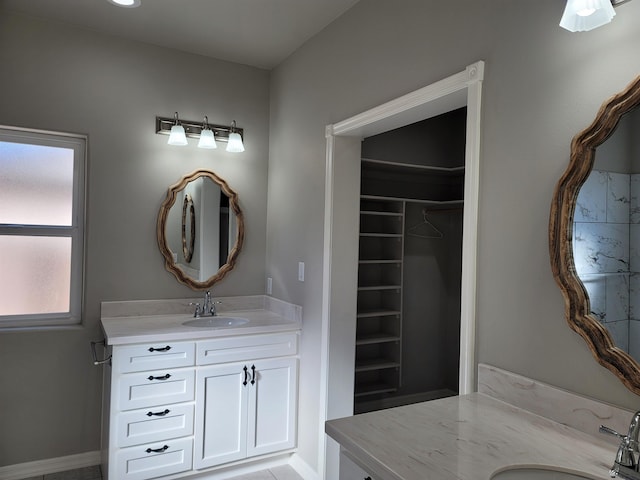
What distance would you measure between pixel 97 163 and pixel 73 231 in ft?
1.52

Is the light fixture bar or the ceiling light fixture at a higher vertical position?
the ceiling light fixture

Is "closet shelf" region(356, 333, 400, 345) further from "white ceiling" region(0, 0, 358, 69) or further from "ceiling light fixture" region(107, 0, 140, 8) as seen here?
"ceiling light fixture" region(107, 0, 140, 8)

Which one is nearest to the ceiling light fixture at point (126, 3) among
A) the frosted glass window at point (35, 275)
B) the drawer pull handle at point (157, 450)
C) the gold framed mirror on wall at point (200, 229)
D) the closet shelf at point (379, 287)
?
the gold framed mirror on wall at point (200, 229)

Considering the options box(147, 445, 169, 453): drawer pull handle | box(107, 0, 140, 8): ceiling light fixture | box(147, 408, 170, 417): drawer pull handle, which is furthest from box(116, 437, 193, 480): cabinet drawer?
box(107, 0, 140, 8): ceiling light fixture

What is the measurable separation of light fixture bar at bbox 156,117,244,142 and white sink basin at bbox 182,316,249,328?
127 centimetres

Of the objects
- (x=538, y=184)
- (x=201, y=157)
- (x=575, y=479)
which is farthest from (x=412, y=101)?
(x=201, y=157)

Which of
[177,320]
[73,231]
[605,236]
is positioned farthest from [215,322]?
[605,236]

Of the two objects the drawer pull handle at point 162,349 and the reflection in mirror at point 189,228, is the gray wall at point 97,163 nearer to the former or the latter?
the reflection in mirror at point 189,228

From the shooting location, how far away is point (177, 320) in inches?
120

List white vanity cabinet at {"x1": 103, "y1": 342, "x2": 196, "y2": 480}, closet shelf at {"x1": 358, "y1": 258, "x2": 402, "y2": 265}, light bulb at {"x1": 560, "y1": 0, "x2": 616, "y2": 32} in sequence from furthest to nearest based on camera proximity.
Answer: closet shelf at {"x1": 358, "y1": 258, "x2": 402, "y2": 265} → white vanity cabinet at {"x1": 103, "y1": 342, "x2": 196, "y2": 480} → light bulb at {"x1": 560, "y1": 0, "x2": 616, "y2": 32}

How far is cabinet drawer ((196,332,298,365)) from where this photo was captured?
2.69m

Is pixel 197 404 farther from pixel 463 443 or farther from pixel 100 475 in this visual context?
pixel 463 443

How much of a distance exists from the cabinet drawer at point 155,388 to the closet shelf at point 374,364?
54.1 inches

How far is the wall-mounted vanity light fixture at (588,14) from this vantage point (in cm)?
119
